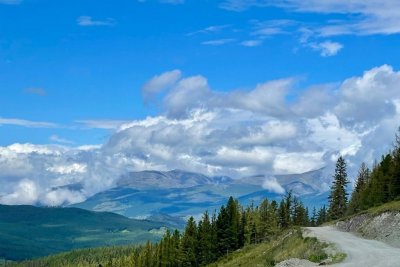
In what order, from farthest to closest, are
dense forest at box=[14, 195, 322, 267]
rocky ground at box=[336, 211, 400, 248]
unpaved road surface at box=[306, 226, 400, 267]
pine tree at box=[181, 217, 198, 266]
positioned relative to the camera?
pine tree at box=[181, 217, 198, 266]
dense forest at box=[14, 195, 322, 267]
rocky ground at box=[336, 211, 400, 248]
unpaved road surface at box=[306, 226, 400, 267]

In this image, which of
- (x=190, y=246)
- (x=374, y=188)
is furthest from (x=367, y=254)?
(x=190, y=246)

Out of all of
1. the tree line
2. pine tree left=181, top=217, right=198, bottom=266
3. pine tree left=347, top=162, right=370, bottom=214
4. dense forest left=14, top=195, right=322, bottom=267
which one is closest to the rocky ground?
the tree line

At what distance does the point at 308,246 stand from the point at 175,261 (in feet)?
309

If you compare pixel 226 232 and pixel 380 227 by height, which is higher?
pixel 226 232

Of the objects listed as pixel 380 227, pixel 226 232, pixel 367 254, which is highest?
pixel 226 232

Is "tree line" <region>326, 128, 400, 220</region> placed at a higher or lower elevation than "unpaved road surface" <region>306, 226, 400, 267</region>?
higher

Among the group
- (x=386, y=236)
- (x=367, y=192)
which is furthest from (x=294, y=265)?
(x=367, y=192)

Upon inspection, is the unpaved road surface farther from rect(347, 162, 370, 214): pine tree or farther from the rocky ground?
rect(347, 162, 370, 214): pine tree

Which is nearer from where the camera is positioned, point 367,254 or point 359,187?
point 367,254

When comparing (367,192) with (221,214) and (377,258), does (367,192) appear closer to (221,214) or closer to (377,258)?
(221,214)

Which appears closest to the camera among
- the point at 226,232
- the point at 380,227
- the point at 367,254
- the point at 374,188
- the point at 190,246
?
the point at 367,254

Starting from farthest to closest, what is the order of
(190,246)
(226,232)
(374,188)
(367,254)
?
(190,246) → (226,232) → (374,188) → (367,254)

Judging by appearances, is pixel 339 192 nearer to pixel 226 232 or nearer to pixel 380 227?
pixel 226 232

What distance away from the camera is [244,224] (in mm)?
140375
